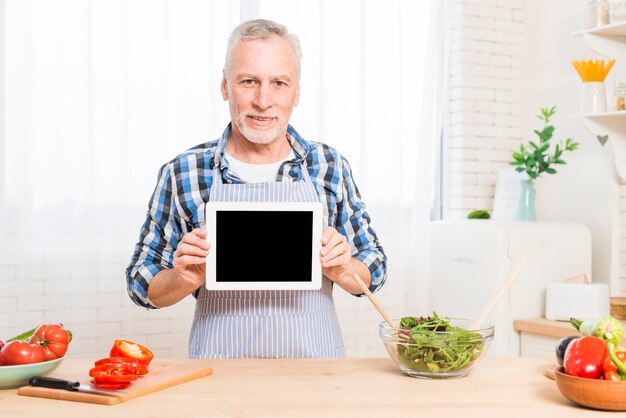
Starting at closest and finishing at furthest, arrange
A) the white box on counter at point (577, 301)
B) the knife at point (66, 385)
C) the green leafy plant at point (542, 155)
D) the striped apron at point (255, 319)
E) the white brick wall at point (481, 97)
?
the knife at point (66, 385) → the striped apron at point (255, 319) → the white box on counter at point (577, 301) → the green leafy plant at point (542, 155) → the white brick wall at point (481, 97)

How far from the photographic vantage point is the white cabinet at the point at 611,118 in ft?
13.2

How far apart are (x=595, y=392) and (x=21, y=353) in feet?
4.13

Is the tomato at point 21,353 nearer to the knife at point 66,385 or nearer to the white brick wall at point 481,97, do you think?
the knife at point 66,385

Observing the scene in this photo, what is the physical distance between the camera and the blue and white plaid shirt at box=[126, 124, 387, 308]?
263 centimetres

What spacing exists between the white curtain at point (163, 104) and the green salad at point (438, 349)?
7.27 ft

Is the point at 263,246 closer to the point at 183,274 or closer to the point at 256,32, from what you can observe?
the point at 183,274

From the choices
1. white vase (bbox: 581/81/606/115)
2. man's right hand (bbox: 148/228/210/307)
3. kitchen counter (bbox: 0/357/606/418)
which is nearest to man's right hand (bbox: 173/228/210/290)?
man's right hand (bbox: 148/228/210/307)

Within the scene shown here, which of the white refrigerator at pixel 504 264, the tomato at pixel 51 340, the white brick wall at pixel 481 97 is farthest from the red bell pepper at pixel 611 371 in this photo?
the white brick wall at pixel 481 97

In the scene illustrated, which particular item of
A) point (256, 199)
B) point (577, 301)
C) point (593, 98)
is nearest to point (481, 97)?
point (593, 98)

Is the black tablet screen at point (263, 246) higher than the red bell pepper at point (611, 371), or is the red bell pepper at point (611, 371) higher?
the black tablet screen at point (263, 246)

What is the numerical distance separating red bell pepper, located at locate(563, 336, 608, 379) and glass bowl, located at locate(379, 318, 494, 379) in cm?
27

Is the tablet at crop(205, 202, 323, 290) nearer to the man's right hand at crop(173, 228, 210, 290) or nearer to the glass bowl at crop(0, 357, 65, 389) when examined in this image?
the man's right hand at crop(173, 228, 210, 290)

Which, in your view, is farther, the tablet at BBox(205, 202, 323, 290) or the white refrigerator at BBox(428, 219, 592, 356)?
the white refrigerator at BBox(428, 219, 592, 356)

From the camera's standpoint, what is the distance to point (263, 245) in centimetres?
218
